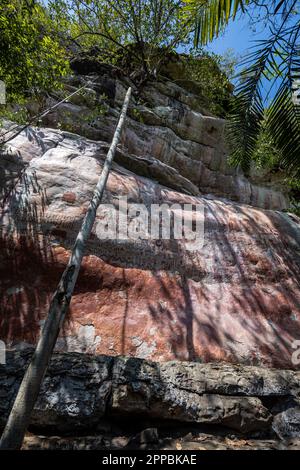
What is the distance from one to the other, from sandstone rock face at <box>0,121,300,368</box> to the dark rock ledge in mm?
800

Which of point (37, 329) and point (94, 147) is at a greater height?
point (94, 147)

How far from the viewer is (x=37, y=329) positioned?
5395 mm

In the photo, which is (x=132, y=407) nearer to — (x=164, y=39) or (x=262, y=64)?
(x=262, y=64)

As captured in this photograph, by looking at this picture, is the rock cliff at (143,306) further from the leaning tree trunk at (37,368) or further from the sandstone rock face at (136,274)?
A: the leaning tree trunk at (37,368)

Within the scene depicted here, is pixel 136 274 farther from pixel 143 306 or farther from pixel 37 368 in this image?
pixel 37 368

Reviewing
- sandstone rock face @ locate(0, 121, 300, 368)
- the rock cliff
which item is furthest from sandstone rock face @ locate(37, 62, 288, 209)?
sandstone rock face @ locate(0, 121, 300, 368)

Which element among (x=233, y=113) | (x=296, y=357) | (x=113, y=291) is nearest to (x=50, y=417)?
(x=113, y=291)

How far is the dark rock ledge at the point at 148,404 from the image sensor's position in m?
3.95

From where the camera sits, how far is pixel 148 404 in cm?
429

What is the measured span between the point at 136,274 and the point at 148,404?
9.04 ft

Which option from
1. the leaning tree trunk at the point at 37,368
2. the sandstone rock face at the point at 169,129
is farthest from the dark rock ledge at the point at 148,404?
the sandstone rock face at the point at 169,129

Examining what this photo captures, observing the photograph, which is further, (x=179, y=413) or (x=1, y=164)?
(x=1, y=164)

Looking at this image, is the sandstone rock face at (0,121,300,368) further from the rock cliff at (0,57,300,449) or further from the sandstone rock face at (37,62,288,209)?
the sandstone rock face at (37,62,288,209)

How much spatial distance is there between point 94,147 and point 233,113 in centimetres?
518
